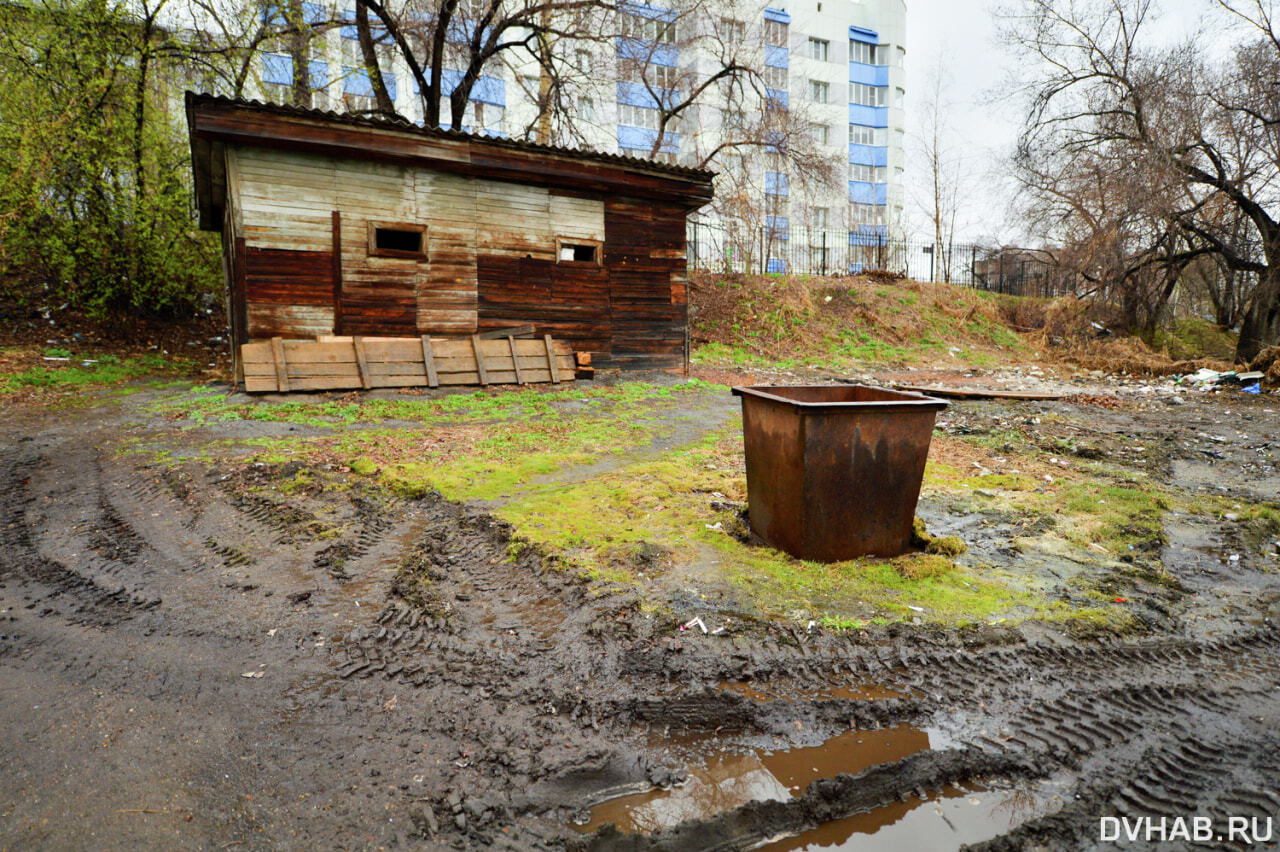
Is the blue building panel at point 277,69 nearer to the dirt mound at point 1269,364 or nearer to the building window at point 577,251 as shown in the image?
the building window at point 577,251

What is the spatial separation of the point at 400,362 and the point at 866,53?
124 ft

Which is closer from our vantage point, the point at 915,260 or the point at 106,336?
the point at 106,336

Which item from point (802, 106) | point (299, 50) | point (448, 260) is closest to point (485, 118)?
point (802, 106)

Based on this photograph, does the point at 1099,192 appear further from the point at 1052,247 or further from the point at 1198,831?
the point at 1198,831

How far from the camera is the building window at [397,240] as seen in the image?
11.4 meters

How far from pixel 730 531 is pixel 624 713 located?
2.14m

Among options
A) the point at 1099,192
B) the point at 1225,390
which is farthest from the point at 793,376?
the point at 1099,192

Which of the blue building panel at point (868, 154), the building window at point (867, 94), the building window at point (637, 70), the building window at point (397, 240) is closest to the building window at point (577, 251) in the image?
the building window at point (397, 240)

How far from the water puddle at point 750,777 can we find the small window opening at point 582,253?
38.9 ft

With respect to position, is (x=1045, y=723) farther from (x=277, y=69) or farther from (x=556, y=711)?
(x=277, y=69)

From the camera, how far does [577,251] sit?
13.6 metres

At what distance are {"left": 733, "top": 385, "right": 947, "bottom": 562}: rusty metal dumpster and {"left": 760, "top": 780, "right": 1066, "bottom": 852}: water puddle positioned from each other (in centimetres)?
180

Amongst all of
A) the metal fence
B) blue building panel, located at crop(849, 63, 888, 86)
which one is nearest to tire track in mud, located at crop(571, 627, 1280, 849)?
the metal fence

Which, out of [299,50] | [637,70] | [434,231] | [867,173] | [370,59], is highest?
[867,173]
